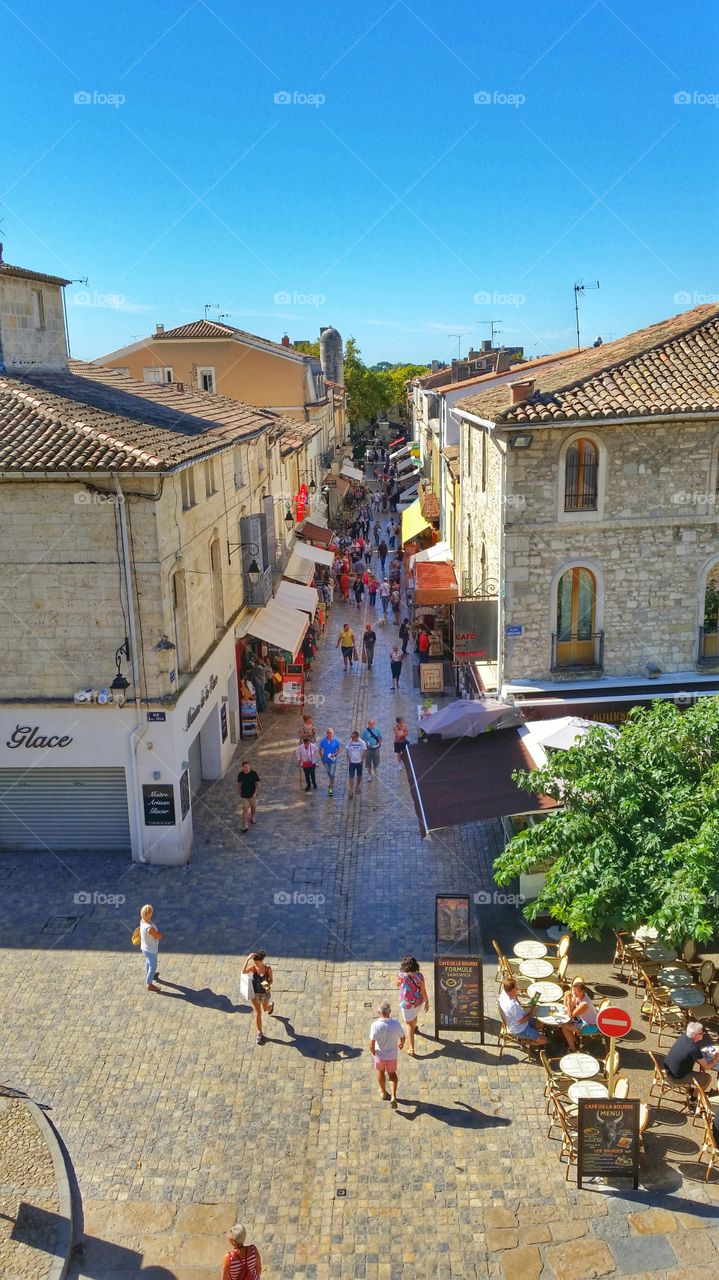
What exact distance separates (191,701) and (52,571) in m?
3.31

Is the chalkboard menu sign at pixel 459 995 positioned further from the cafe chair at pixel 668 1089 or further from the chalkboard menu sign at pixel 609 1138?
the chalkboard menu sign at pixel 609 1138

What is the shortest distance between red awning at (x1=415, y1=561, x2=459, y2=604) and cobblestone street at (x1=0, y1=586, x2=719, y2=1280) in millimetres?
9548

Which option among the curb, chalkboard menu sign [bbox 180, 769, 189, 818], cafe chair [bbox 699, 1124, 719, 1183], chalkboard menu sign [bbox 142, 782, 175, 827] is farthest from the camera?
chalkboard menu sign [bbox 180, 769, 189, 818]

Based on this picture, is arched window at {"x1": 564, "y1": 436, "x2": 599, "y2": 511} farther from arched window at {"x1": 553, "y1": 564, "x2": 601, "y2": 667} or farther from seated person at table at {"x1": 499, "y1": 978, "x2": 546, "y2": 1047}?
seated person at table at {"x1": 499, "y1": 978, "x2": 546, "y2": 1047}

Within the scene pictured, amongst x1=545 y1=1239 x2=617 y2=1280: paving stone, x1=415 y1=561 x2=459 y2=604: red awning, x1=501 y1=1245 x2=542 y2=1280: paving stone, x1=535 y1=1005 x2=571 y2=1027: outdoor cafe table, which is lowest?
x1=501 y1=1245 x2=542 y2=1280: paving stone

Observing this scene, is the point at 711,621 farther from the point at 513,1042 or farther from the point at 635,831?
the point at 513,1042

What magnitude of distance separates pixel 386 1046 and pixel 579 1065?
2156 millimetres

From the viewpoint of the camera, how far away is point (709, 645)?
57.9 ft

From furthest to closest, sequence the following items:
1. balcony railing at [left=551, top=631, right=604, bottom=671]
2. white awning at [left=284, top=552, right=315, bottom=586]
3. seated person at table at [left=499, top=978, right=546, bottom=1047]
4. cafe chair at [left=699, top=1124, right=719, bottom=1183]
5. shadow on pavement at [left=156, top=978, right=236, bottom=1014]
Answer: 1. white awning at [left=284, top=552, right=315, bottom=586]
2. balcony railing at [left=551, top=631, right=604, bottom=671]
3. shadow on pavement at [left=156, top=978, right=236, bottom=1014]
4. seated person at table at [left=499, top=978, right=546, bottom=1047]
5. cafe chair at [left=699, top=1124, right=719, bottom=1183]

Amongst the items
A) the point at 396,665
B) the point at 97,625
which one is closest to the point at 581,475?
the point at 97,625

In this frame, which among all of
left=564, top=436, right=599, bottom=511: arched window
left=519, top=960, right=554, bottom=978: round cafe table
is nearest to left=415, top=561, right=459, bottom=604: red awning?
left=564, top=436, right=599, bottom=511: arched window

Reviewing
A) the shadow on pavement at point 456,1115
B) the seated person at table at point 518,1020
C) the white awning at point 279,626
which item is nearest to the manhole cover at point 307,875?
the seated person at table at point 518,1020

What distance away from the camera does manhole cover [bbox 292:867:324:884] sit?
1559 cm

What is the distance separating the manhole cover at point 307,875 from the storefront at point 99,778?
6.39 feet
